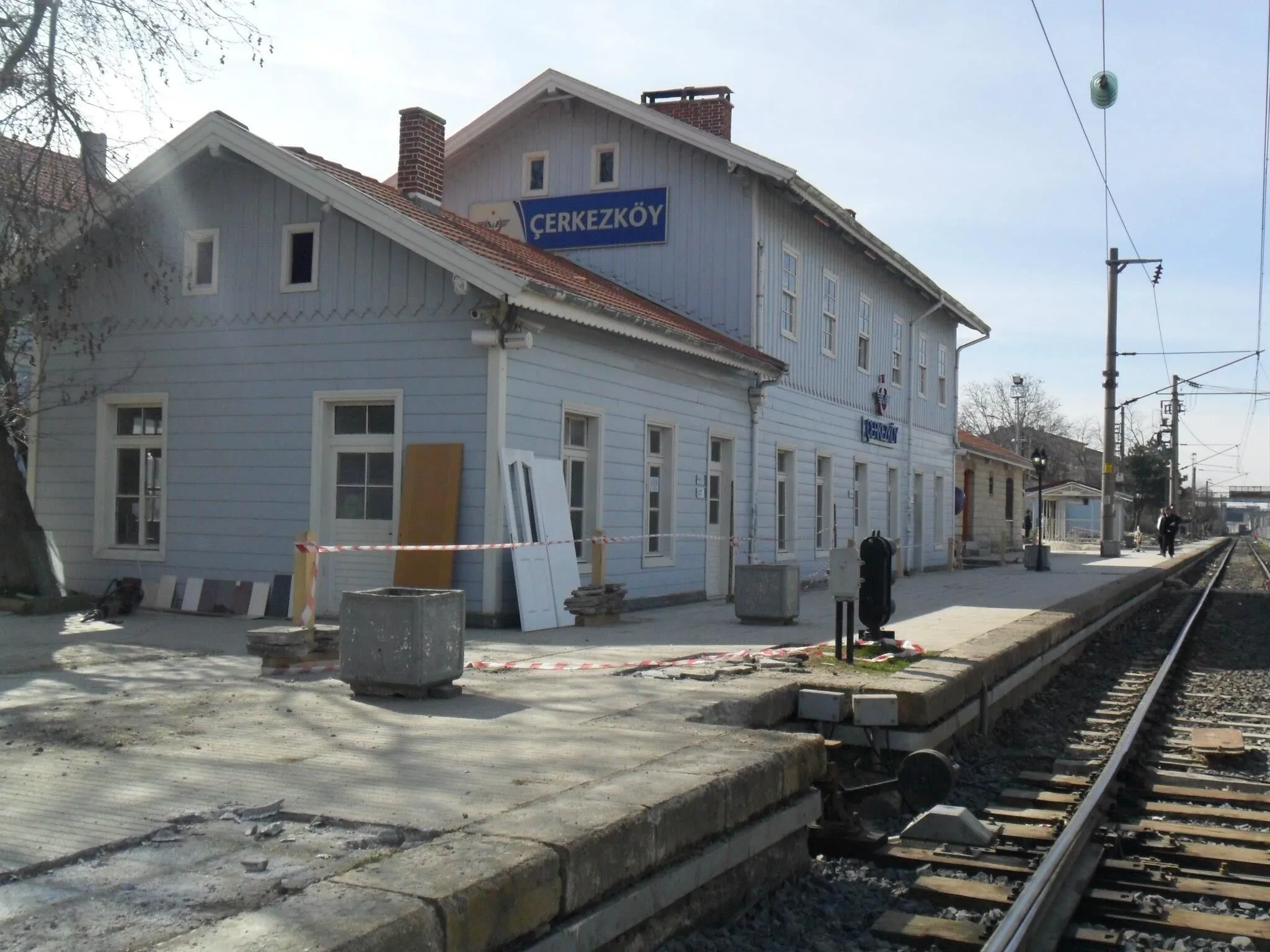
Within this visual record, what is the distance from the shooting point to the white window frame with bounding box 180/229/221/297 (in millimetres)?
14695

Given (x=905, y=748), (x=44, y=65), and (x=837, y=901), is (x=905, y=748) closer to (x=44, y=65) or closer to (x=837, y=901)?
(x=837, y=901)

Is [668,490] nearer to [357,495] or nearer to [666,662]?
[357,495]

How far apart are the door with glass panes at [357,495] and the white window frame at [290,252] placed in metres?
1.41

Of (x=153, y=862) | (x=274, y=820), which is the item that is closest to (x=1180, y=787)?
(x=274, y=820)

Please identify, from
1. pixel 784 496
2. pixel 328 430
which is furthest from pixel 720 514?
pixel 328 430

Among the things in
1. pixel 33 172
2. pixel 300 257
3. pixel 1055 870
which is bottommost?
pixel 1055 870

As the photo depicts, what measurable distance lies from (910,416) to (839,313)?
A: 5669 millimetres

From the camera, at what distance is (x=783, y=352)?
20.3 meters

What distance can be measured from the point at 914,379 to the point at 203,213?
1772 centimetres

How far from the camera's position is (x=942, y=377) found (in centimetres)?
3097

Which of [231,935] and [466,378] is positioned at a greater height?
[466,378]

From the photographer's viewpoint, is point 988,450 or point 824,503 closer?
point 824,503

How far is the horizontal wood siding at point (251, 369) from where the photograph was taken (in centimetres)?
1327

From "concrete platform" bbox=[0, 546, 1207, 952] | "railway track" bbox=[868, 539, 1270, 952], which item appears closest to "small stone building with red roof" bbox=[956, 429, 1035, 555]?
"railway track" bbox=[868, 539, 1270, 952]
